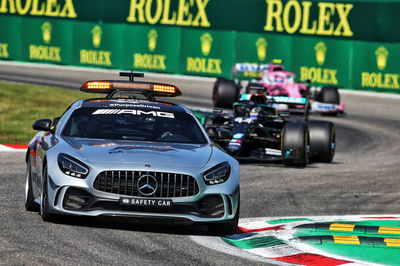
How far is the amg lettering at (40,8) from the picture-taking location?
127 feet

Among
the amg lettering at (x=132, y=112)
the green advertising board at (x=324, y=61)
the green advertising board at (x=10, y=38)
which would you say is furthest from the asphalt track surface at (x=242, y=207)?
the green advertising board at (x=10, y=38)

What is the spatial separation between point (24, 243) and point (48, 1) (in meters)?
31.4

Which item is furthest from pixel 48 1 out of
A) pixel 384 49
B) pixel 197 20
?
pixel 384 49

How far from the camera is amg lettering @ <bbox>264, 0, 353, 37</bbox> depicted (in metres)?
33.7

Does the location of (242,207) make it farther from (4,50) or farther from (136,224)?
(4,50)

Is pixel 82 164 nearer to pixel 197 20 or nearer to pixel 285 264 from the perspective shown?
pixel 285 264

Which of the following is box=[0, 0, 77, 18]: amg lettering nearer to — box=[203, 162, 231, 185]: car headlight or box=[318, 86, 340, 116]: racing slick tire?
box=[318, 86, 340, 116]: racing slick tire

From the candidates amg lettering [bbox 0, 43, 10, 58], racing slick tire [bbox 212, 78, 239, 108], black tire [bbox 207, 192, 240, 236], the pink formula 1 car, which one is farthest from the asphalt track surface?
amg lettering [bbox 0, 43, 10, 58]

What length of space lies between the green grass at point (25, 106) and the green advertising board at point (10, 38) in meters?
9.19

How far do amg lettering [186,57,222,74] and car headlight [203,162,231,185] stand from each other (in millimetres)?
26121

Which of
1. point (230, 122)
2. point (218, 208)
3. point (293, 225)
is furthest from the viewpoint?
point (230, 122)

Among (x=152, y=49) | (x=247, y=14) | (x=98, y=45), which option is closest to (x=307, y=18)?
(x=247, y=14)

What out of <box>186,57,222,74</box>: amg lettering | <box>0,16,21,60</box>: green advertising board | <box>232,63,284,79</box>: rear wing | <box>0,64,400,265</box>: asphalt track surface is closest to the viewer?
<box>0,64,400,265</box>: asphalt track surface

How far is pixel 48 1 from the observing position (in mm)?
38812
